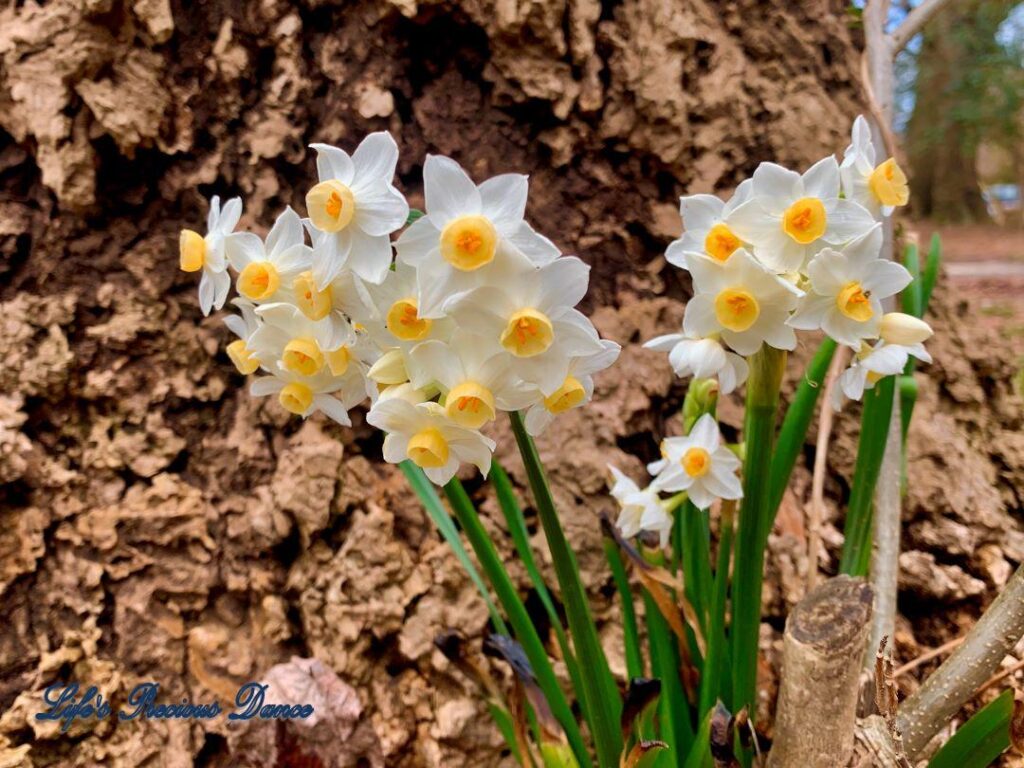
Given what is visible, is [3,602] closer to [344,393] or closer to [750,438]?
[344,393]

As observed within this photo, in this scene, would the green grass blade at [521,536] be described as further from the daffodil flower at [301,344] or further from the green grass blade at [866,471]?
the green grass blade at [866,471]

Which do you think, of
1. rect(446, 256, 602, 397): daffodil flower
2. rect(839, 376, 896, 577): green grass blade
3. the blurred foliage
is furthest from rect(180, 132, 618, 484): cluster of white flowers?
the blurred foliage

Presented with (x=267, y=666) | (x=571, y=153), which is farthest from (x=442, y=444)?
(x=571, y=153)

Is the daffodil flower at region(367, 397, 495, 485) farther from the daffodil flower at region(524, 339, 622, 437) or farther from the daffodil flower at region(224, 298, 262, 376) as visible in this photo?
the daffodil flower at region(224, 298, 262, 376)

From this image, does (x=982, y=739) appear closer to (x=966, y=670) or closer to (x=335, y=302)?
(x=966, y=670)

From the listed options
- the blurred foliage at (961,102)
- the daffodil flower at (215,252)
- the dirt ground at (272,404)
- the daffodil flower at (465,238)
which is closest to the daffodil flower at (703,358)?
the daffodil flower at (465,238)

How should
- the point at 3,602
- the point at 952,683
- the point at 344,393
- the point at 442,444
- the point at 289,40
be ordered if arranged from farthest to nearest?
the point at 289,40 → the point at 3,602 → the point at 952,683 → the point at 344,393 → the point at 442,444
